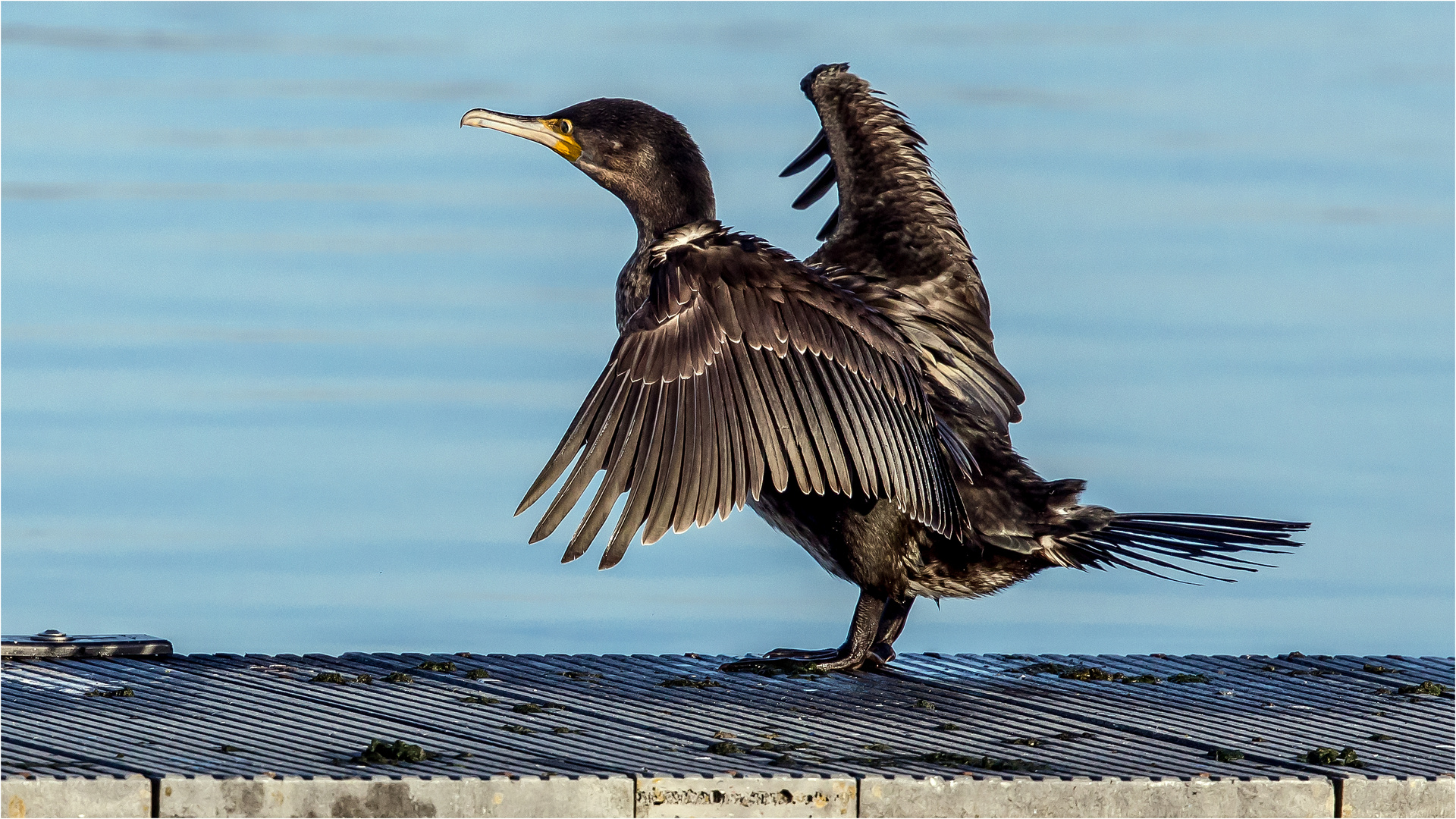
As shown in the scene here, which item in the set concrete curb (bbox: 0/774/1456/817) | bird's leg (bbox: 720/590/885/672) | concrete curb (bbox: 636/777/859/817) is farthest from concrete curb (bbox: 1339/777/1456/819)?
bird's leg (bbox: 720/590/885/672)

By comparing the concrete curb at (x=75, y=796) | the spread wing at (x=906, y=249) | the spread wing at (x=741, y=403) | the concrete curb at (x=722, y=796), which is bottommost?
the concrete curb at (x=75, y=796)

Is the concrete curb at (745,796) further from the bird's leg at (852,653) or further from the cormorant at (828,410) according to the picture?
the bird's leg at (852,653)

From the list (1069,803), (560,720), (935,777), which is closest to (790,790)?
(935,777)

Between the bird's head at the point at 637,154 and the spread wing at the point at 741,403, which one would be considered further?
the bird's head at the point at 637,154

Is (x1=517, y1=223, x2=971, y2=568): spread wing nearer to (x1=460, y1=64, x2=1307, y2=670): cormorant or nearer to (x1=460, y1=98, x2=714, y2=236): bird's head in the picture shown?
(x1=460, y1=64, x2=1307, y2=670): cormorant

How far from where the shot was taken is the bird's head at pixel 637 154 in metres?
6.74

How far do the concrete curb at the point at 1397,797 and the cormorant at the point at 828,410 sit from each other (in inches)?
63.5

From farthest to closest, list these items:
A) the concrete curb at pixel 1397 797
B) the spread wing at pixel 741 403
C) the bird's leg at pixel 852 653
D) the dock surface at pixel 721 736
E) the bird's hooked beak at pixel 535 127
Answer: the bird's hooked beak at pixel 535 127 < the bird's leg at pixel 852 653 < the spread wing at pixel 741 403 < the concrete curb at pixel 1397 797 < the dock surface at pixel 721 736

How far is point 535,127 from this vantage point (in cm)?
712

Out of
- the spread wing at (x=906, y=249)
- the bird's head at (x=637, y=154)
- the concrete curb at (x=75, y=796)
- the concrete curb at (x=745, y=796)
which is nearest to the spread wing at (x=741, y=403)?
the spread wing at (x=906, y=249)

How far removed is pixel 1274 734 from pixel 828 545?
152 cm

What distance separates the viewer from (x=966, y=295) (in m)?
6.85

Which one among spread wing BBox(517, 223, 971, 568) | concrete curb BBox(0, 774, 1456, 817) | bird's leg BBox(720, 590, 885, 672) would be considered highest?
spread wing BBox(517, 223, 971, 568)

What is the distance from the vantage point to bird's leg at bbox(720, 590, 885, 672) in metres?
5.98
